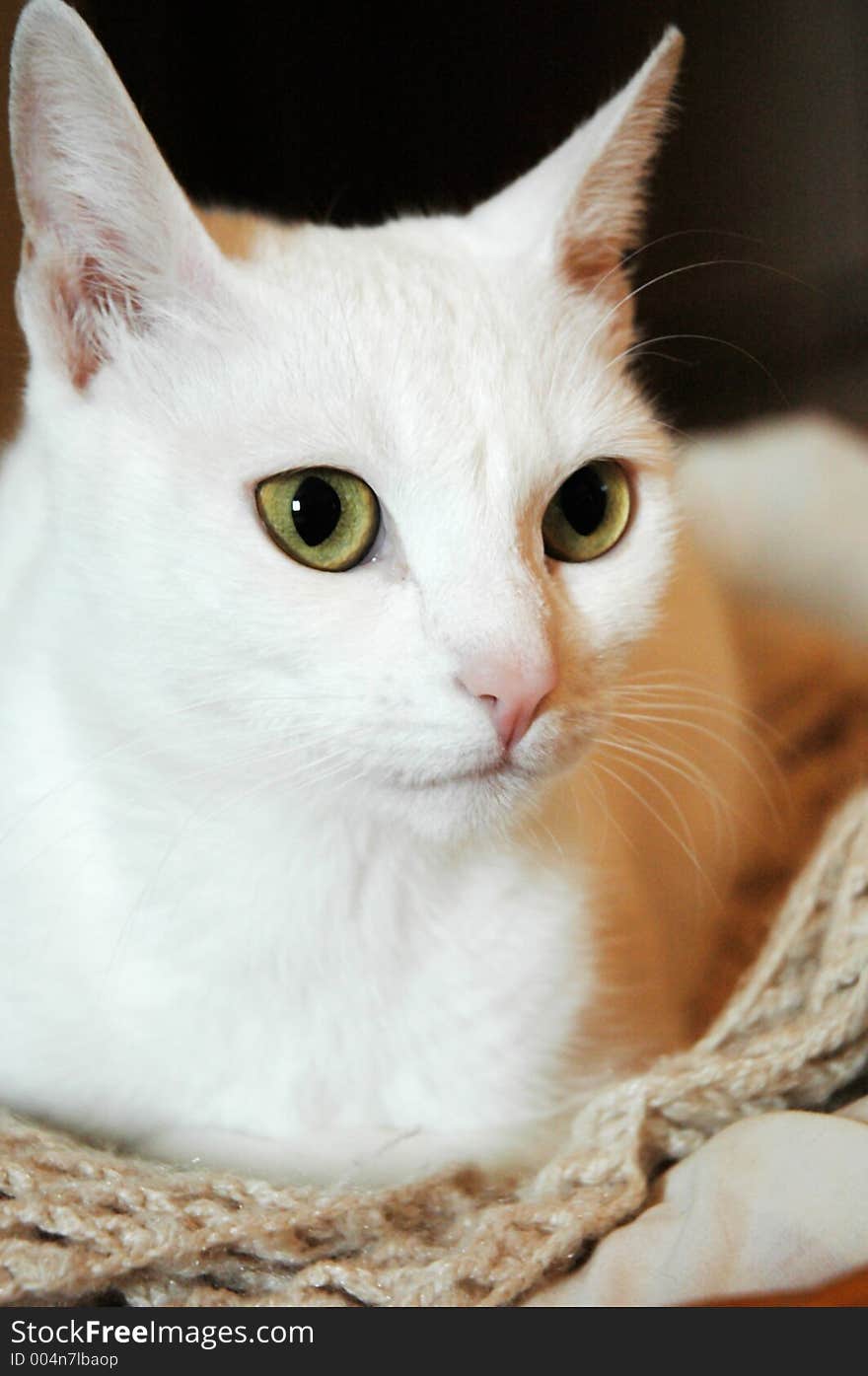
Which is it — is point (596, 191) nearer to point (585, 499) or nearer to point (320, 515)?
point (585, 499)

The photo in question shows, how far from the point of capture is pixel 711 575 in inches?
55.7

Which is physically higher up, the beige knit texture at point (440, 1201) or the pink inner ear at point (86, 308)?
the pink inner ear at point (86, 308)

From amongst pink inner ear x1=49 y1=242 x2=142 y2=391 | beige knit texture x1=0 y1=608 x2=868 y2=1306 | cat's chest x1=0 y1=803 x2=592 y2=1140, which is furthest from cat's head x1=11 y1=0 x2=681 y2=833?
beige knit texture x1=0 y1=608 x2=868 y2=1306

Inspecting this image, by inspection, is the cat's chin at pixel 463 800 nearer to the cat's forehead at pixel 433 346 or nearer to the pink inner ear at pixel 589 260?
the cat's forehead at pixel 433 346

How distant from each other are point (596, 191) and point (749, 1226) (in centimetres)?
66

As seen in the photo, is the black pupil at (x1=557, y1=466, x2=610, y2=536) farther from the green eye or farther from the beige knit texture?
the beige knit texture

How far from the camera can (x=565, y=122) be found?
1.15 meters

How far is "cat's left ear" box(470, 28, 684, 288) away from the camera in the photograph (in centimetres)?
86

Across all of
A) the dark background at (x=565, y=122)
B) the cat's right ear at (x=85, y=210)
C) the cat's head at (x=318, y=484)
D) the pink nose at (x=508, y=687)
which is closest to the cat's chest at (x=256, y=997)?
the cat's head at (x=318, y=484)

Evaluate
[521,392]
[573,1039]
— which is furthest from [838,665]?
[521,392]

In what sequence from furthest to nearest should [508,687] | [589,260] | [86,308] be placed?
[589,260]
[86,308]
[508,687]

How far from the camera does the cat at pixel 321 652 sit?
729 millimetres

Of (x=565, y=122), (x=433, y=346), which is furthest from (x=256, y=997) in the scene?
(x=565, y=122)
